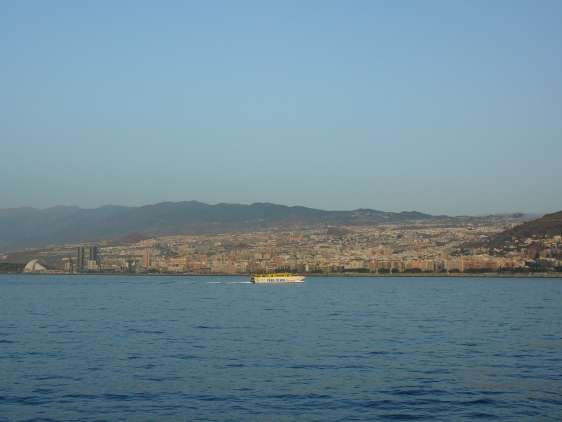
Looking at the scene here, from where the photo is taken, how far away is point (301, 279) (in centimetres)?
16462

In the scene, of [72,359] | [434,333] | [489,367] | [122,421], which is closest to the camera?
[122,421]

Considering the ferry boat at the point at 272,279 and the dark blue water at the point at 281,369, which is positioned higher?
the dark blue water at the point at 281,369

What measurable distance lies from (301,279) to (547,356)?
128 m

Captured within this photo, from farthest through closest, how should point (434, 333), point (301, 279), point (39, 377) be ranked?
point (301, 279), point (434, 333), point (39, 377)

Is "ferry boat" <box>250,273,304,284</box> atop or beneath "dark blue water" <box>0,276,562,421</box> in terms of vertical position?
beneath

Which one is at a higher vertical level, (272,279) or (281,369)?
(281,369)

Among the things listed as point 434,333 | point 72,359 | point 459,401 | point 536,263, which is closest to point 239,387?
point 459,401

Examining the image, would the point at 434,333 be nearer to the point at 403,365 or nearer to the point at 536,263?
the point at 403,365

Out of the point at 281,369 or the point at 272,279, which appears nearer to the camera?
the point at 281,369

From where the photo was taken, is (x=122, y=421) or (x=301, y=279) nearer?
(x=122, y=421)

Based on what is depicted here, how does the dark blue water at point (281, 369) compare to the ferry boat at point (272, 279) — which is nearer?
the dark blue water at point (281, 369)

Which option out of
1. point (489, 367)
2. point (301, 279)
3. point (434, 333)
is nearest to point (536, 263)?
point (301, 279)

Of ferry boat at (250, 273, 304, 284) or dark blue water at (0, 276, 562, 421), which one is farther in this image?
ferry boat at (250, 273, 304, 284)

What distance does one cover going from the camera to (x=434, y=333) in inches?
1889
